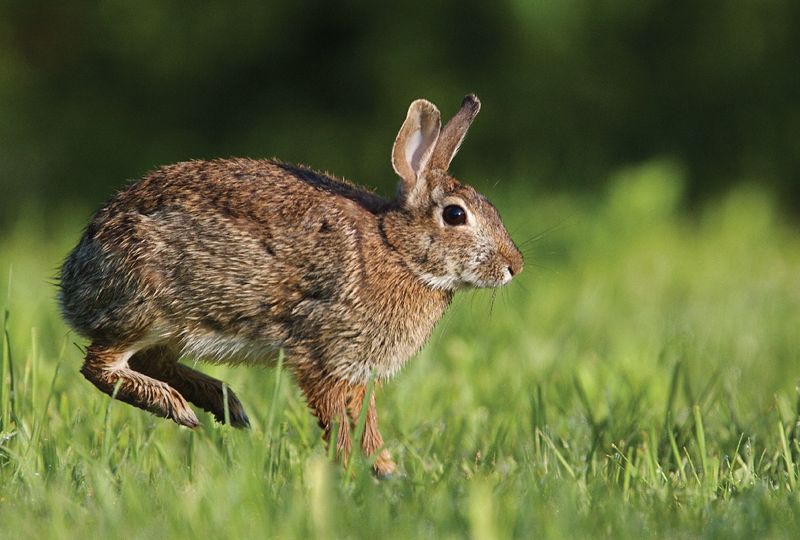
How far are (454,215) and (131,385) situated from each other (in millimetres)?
1100

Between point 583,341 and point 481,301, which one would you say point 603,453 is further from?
point 481,301

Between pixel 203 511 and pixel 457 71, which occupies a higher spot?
pixel 457 71

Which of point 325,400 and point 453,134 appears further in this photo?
point 453,134

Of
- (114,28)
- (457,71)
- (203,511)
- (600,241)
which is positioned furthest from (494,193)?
(203,511)

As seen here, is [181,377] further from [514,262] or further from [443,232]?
[514,262]

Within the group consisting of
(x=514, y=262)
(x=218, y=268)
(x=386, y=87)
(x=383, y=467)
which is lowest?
(x=383, y=467)

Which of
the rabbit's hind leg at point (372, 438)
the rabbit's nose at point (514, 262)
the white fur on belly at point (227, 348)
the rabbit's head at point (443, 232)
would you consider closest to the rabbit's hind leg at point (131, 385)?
the white fur on belly at point (227, 348)

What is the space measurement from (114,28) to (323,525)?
7593 millimetres

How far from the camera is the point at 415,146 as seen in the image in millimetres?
4023

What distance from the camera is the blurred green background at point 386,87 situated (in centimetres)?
919

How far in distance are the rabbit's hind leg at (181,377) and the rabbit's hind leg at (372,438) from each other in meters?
0.40

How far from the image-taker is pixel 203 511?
104 inches

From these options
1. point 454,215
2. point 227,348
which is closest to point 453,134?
point 454,215

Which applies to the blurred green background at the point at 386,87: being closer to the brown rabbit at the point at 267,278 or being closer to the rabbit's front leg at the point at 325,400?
the brown rabbit at the point at 267,278
